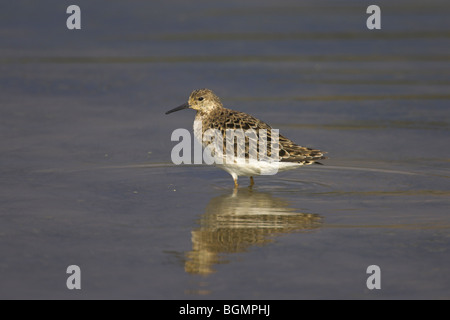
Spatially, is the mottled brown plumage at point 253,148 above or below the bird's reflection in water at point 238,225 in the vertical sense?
above

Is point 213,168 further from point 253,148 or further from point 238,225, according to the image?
point 238,225

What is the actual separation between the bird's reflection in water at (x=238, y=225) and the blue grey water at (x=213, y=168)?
0.03 metres

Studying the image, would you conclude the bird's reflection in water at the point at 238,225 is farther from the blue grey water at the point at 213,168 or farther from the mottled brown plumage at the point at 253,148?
the mottled brown plumage at the point at 253,148

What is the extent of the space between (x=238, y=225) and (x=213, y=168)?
275 centimetres

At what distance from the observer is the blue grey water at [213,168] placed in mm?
7840

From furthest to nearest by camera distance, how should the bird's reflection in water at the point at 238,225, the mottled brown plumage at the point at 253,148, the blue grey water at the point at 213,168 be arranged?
the mottled brown plumage at the point at 253,148 → the bird's reflection in water at the point at 238,225 → the blue grey water at the point at 213,168

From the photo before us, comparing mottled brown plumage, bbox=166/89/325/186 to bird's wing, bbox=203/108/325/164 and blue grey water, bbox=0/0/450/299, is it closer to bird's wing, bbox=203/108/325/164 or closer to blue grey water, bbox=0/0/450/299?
bird's wing, bbox=203/108/325/164

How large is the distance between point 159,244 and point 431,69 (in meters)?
9.92

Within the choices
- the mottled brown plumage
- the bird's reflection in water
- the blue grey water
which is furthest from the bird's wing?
the bird's reflection in water

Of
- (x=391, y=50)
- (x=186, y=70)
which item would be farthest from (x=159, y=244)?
(x=391, y=50)

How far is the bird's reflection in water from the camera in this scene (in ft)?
26.9

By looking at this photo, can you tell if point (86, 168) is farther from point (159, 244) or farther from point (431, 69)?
point (431, 69)

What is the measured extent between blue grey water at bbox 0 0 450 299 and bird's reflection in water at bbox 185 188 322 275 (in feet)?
0.10

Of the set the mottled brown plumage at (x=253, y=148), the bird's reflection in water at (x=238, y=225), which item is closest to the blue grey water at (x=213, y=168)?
the bird's reflection in water at (x=238, y=225)
